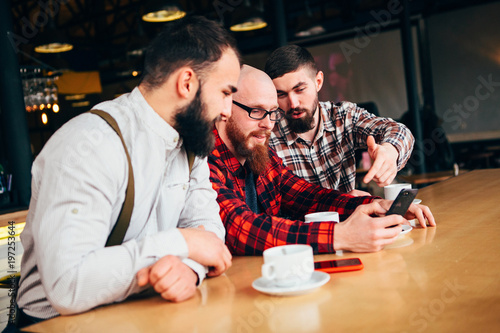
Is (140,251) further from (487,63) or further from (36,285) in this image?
(487,63)

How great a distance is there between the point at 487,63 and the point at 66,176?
1011 centimetres

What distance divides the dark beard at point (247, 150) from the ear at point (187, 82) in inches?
24.4

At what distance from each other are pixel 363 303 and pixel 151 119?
731 mm

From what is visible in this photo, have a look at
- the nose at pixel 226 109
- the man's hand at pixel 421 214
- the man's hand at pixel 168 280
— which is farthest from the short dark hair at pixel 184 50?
the man's hand at pixel 421 214

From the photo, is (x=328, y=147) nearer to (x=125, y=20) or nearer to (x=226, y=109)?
(x=226, y=109)

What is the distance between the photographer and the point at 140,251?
1.13 meters

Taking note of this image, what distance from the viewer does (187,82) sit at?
1.35 meters

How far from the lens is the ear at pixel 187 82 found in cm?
134

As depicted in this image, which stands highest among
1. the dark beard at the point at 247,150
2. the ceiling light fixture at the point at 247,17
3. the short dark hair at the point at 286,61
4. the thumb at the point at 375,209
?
the ceiling light fixture at the point at 247,17

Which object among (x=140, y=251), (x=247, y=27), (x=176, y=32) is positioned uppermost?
(x=247, y=27)

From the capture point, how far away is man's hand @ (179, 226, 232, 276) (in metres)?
1.21

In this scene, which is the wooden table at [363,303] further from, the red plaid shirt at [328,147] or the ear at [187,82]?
the red plaid shirt at [328,147]

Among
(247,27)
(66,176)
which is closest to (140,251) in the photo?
(66,176)

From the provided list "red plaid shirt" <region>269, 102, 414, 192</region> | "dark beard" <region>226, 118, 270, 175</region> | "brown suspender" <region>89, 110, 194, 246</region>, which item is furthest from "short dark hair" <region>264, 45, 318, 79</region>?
"brown suspender" <region>89, 110, 194, 246</region>
